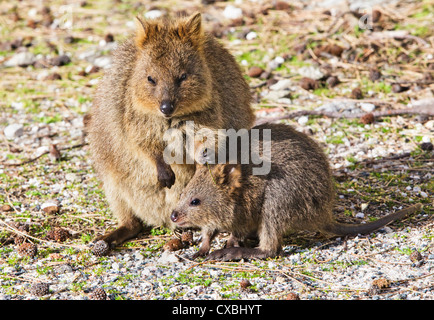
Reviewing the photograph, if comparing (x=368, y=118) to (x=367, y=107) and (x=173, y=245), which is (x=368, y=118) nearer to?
(x=367, y=107)

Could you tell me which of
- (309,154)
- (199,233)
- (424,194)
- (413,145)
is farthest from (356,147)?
(199,233)

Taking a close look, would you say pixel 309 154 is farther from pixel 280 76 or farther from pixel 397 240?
pixel 280 76

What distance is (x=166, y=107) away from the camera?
4.11 meters

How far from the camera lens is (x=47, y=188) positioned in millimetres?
5574

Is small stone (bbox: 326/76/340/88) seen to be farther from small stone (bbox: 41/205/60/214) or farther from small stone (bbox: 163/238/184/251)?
small stone (bbox: 41/205/60/214)

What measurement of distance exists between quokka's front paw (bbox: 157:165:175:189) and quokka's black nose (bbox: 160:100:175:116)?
22.0 inches

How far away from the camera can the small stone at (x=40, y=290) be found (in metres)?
3.87

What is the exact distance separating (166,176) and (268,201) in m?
0.83

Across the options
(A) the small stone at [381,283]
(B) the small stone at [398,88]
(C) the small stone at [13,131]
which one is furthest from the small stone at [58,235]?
(B) the small stone at [398,88]

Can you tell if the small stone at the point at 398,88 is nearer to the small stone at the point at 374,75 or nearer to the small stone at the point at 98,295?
the small stone at the point at 374,75

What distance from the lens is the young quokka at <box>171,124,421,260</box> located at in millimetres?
4293

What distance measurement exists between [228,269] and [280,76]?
3725 millimetres

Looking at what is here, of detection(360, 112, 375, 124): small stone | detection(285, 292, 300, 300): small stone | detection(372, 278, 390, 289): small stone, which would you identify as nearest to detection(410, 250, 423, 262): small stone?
detection(372, 278, 390, 289): small stone

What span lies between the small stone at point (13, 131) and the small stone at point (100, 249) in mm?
2656
